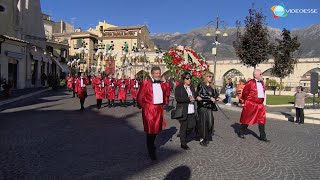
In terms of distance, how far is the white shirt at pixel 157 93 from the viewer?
6737 mm

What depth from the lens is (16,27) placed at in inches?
1303

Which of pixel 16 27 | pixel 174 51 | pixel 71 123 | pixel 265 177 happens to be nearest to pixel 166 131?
pixel 71 123

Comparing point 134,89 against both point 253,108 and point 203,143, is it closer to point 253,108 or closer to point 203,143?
point 253,108

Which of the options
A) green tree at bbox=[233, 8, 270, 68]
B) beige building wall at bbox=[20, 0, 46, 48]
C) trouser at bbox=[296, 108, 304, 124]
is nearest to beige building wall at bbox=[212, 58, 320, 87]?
beige building wall at bbox=[20, 0, 46, 48]

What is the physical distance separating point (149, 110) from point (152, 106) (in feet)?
0.32

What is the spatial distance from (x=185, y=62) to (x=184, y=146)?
777 cm

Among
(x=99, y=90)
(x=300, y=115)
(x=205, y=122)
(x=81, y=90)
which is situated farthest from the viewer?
(x=99, y=90)

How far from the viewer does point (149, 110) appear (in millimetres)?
6691

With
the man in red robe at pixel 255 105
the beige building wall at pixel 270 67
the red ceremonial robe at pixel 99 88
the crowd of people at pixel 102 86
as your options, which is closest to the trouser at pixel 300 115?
the man in red robe at pixel 255 105

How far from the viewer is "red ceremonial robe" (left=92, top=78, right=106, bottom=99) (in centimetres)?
1641

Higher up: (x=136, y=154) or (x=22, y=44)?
(x=22, y=44)

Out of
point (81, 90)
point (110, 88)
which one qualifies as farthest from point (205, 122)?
point (110, 88)

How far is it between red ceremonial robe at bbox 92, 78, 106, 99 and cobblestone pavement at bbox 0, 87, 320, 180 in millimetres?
5445

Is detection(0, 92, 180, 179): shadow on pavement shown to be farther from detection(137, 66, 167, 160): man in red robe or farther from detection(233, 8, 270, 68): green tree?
detection(233, 8, 270, 68): green tree
